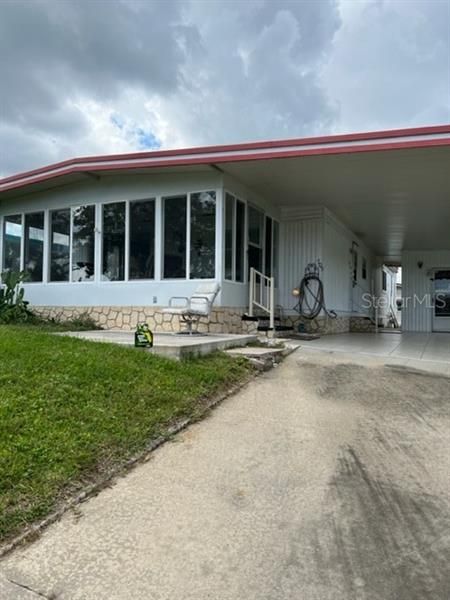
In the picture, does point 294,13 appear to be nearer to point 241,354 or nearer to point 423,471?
point 241,354

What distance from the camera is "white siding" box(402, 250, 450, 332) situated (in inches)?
694

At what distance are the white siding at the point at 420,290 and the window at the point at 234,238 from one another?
404 inches

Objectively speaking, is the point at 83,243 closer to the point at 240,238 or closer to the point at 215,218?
the point at 215,218

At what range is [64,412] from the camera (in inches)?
146

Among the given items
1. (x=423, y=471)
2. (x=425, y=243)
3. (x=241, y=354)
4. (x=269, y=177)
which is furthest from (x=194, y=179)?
(x=425, y=243)

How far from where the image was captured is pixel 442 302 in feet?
57.6

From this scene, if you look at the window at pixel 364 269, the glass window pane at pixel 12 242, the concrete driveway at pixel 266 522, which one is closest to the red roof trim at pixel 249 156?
the glass window pane at pixel 12 242

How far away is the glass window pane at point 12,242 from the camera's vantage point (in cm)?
1191

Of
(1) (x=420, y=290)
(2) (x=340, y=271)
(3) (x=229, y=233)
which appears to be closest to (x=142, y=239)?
(3) (x=229, y=233)

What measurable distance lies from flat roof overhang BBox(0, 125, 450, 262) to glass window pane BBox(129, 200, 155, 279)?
0.84 m

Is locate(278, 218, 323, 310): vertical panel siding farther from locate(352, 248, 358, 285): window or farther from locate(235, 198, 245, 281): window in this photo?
locate(352, 248, 358, 285): window

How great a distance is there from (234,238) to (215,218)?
2.15ft

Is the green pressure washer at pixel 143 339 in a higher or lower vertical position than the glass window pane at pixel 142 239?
lower

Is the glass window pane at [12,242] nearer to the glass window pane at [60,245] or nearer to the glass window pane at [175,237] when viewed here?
the glass window pane at [60,245]
